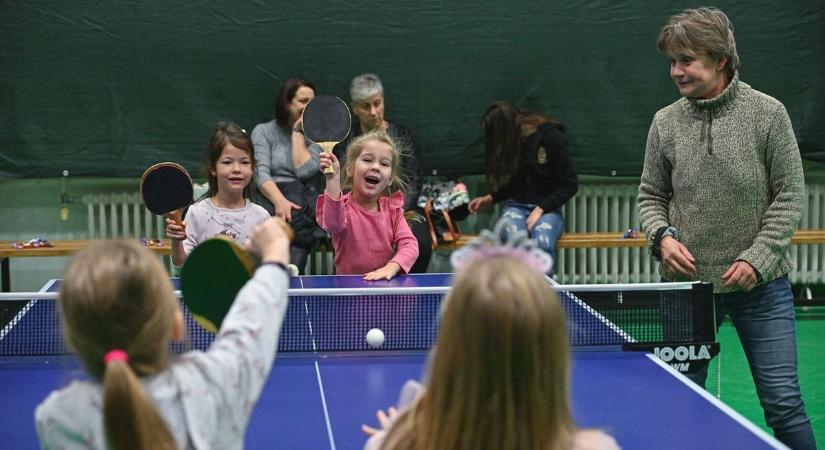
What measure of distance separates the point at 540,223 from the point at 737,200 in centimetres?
363

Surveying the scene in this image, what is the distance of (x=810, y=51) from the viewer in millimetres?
7691

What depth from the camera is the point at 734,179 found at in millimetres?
3447

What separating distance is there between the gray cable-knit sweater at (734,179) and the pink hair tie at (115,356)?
7.11 ft

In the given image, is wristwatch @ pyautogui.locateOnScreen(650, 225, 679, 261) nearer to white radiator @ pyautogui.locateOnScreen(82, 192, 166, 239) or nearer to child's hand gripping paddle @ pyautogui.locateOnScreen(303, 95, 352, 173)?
child's hand gripping paddle @ pyautogui.locateOnScreen(303, 95, 352, 173)

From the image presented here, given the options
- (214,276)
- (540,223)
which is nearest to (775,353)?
(214,276)

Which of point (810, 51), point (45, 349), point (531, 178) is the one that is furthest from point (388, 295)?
point (810, 51)

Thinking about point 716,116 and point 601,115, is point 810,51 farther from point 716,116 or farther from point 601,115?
point 716,116

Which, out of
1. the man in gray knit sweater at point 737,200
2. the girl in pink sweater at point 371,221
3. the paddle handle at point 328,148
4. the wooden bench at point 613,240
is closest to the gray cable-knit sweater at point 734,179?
the man in gray knit sweater at point 737,200

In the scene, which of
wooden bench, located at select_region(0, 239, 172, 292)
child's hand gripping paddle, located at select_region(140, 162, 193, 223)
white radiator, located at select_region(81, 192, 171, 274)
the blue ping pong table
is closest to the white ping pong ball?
the blue ping pong table

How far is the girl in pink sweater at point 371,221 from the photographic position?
4.75 meters

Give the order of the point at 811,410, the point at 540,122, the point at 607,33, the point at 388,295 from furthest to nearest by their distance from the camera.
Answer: the point at 607,33 < the point at 540,122 < the point at 811,410 < the point at 388,295

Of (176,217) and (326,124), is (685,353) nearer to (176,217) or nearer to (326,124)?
(176,217)

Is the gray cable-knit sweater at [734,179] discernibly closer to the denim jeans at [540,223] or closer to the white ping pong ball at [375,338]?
the white ping pong ball at [375,338]

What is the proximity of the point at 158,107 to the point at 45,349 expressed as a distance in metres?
4.10
